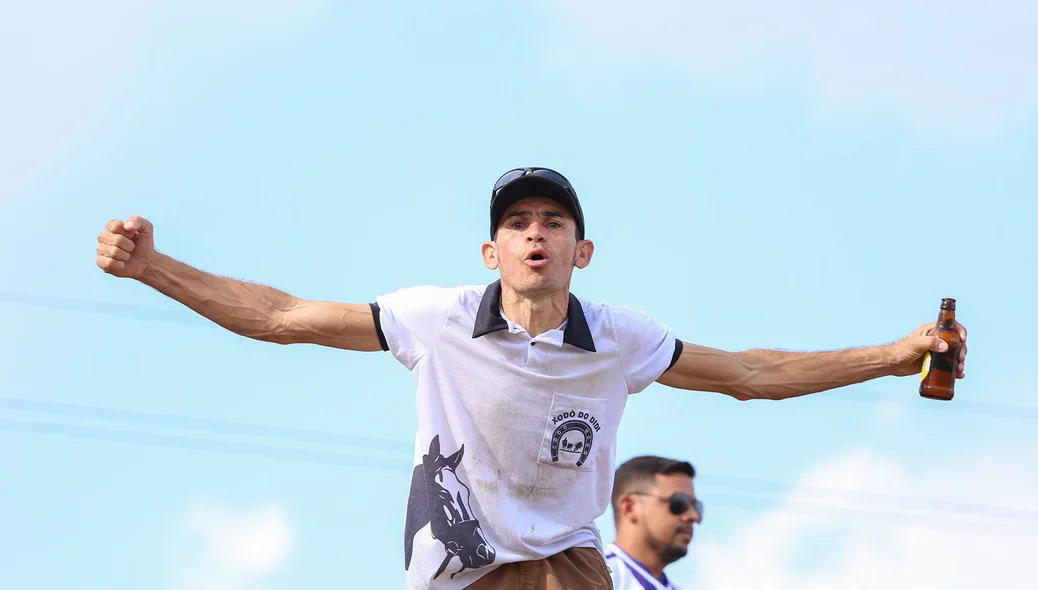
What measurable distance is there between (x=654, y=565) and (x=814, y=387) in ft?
→ 7.70

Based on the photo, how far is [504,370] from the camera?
7336 mm

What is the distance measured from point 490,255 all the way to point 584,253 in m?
0.54

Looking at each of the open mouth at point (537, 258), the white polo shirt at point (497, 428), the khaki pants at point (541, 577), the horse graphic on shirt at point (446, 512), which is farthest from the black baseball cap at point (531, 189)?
the khaki pants at point (541, 577)

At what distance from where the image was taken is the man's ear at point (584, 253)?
310 inches

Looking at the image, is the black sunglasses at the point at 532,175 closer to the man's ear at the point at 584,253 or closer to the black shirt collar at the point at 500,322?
the man's ear at the point at 584,253

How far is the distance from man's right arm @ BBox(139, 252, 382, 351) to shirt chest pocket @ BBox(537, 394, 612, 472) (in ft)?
3.25

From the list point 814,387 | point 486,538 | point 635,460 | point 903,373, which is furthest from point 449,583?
point 635,460

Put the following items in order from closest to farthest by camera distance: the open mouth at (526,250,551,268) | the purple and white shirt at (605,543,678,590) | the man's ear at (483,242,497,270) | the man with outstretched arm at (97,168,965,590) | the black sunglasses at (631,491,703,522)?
1. the man with outstretched arm at (97,168,965,590)
2. the open mouth at (526,250,551,268)
3. the man's ear at (483,242,497,270)
4. the purple and white shirt at (605,543,678,590)
5. the black sunglasses at (631,491,703,522)

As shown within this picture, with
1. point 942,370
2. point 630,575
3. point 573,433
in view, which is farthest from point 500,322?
point 630,575

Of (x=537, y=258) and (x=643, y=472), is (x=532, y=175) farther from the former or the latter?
(x=643, y=472)

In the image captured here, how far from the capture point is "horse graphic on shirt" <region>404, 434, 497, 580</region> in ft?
23.3

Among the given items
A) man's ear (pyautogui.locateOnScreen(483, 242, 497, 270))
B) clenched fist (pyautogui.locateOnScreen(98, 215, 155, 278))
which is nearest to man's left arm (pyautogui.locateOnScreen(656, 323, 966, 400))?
man's ear (pyautogui.locateOnScreen(483, 242, 497, 270))

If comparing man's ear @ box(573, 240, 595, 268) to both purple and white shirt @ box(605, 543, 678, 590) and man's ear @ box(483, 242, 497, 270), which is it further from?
purple and white shirt @ box(605, 543, 678, 590)

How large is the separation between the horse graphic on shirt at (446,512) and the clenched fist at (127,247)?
1.72 metres
